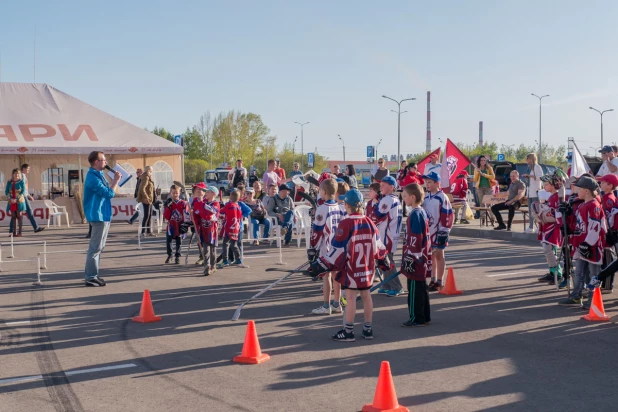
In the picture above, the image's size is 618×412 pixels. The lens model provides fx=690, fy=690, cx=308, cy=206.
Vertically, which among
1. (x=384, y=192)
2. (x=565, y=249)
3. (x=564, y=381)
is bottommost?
(x=564, y=381)

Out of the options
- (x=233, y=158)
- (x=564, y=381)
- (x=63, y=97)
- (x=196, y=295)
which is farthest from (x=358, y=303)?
(x=233, y=158)

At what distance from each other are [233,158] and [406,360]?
84.8m

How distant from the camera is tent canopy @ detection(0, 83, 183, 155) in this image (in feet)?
84.0

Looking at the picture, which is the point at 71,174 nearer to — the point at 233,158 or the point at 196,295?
the point at 196,295

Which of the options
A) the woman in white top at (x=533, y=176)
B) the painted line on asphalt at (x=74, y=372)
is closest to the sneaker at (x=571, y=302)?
the painted line on asphalt at (x=74, y=372)

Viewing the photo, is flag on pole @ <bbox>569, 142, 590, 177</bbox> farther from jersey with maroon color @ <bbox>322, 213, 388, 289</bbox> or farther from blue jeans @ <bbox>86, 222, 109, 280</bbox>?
blue jeans @ <bbox>86, 222, 109, 280</bbox>

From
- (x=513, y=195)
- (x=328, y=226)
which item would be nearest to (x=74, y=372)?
(x=328, y=226)

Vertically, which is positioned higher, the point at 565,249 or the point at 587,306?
the point at 565,249

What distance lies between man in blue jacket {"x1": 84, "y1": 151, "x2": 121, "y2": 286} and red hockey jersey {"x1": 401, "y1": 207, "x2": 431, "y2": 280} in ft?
18.0

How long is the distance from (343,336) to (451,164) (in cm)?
1369

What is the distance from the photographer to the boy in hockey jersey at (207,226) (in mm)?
12938

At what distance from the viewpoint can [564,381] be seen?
607 cm

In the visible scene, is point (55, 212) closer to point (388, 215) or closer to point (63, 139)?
point (63, 139)

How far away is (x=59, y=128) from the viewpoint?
26.6 metres
